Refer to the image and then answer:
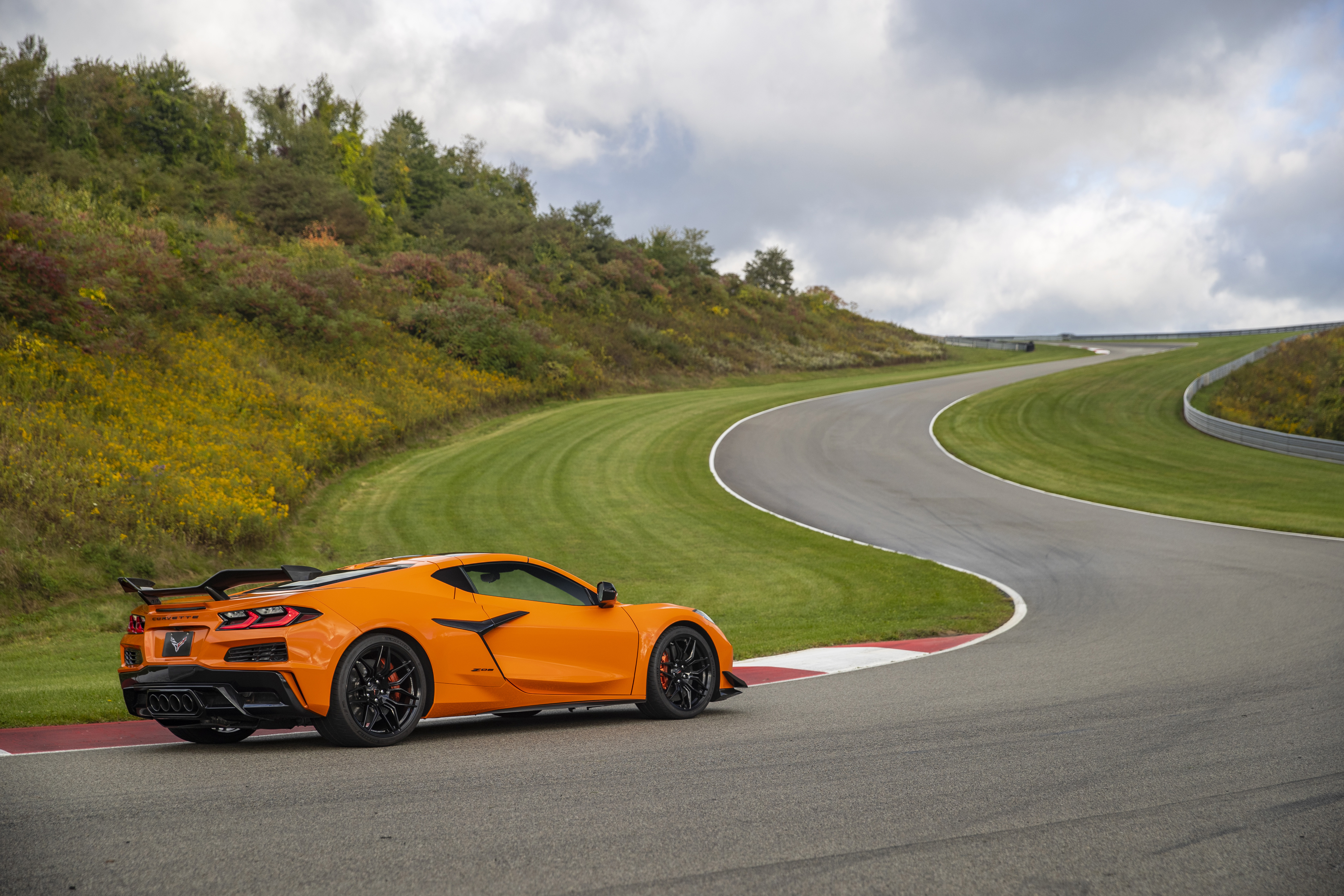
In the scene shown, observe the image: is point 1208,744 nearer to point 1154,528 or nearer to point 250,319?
point 1154,528

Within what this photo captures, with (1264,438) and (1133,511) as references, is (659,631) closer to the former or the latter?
(1133,511)

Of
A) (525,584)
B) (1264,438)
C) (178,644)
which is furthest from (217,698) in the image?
(1264,438)

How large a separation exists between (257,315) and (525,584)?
2343 cm

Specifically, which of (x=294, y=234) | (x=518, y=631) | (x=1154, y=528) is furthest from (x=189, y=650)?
(x=294, y=234)

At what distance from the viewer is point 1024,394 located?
43156 millimetres

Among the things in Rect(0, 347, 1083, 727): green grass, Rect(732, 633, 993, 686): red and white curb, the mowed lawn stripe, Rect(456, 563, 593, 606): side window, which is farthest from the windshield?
the mowed lawn stripe

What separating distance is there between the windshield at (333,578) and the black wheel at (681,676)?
2.12 metres

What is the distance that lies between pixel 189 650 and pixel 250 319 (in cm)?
2378

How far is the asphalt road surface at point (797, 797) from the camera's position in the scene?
12.0 feet

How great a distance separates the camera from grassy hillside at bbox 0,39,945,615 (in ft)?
48.2

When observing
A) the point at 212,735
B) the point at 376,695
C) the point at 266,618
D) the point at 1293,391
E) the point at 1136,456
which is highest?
the point at 1293,391

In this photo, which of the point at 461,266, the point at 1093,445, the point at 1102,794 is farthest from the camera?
the point at 461,266

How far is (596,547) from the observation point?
18.4m

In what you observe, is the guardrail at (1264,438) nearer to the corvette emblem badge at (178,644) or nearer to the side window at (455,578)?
the side window at (455,578)
